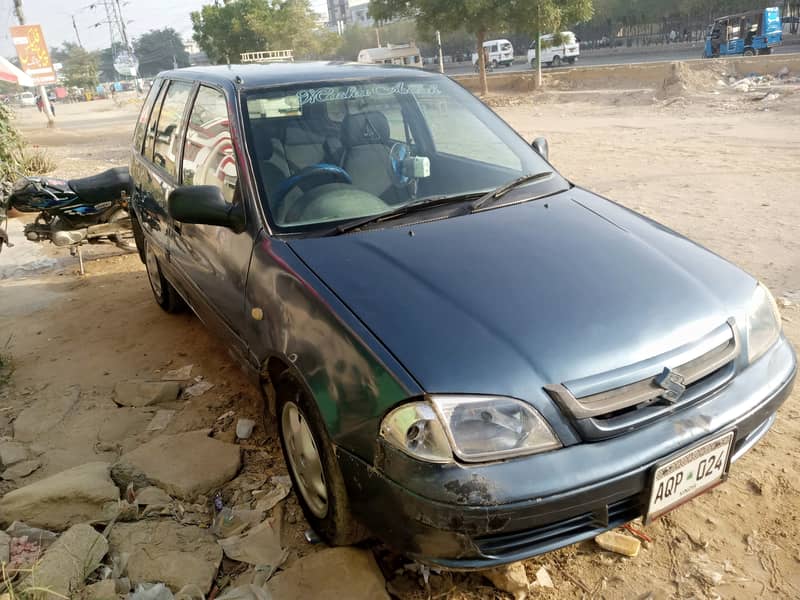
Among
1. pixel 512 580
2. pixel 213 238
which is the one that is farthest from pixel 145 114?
pixel 512 580

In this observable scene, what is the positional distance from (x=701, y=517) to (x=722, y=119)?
46.1 ft

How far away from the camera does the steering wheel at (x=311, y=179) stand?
2.77 metres

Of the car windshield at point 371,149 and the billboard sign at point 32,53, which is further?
the billboard sign at point 32,53

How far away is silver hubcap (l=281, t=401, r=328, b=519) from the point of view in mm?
2383

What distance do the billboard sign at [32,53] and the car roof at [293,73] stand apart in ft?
94.4

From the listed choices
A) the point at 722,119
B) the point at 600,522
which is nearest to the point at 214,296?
the point at 600,522

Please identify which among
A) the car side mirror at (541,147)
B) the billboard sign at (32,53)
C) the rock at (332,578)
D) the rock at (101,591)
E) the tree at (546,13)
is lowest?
the rock at (332,578)

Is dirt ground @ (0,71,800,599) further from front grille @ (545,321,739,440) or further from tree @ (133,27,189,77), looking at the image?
tree @ (133,27,189,77)

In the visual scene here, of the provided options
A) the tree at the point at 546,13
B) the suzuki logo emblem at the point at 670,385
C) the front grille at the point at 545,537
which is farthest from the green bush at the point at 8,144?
the tree at the point at 546,13

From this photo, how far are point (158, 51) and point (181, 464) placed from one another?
121 metres

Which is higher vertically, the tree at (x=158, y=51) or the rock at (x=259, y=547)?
the tree at (x=158, y=51)

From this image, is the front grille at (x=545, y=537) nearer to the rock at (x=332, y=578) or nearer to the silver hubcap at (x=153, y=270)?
the rock at (x=332, y=578)

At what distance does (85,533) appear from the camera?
235 centimetres

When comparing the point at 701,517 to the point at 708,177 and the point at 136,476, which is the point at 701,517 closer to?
the point at 136,476
